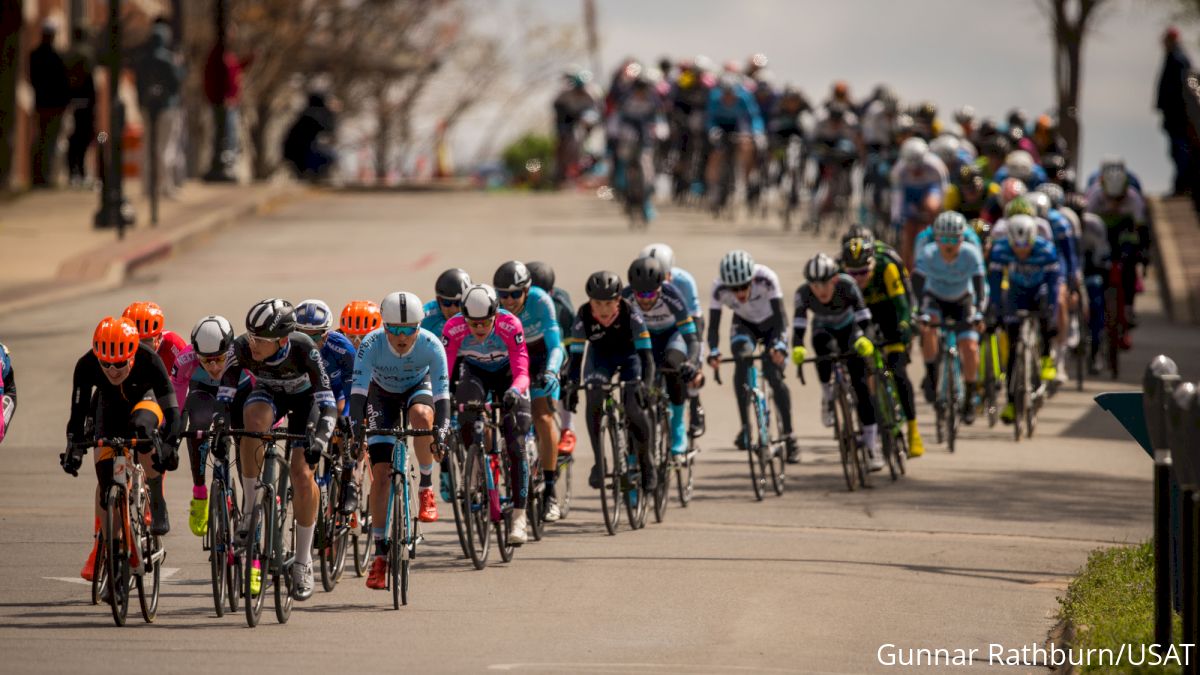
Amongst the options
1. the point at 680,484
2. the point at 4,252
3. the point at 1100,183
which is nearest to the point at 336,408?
the point at 680,484

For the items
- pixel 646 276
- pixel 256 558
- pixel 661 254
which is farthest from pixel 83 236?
pixel 256 558

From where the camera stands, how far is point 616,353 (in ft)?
51.2

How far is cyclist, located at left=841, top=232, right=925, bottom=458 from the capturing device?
18375 millimetres

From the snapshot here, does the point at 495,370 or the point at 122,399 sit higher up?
the point at 122,399

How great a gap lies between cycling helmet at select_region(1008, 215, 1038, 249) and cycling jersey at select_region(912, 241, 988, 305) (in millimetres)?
705

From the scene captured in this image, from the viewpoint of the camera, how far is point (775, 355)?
17109 millimetres

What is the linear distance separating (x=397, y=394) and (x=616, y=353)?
2995 millimetres

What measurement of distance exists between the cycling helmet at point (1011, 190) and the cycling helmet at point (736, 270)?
7465 mm

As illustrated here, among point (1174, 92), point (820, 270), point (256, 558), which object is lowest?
point (256, 558)

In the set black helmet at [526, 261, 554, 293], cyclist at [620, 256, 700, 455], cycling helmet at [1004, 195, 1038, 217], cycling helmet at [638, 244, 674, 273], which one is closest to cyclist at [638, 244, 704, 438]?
cycling helmet at [638, 244, 674, 273]

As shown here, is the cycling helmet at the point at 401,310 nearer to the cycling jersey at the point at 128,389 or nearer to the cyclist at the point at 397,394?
the cyclist at the point at 397,394

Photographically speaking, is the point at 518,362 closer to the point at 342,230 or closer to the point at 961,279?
the point at 961,279

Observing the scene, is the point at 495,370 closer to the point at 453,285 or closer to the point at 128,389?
the point at 453,285

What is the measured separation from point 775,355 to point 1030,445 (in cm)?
445
